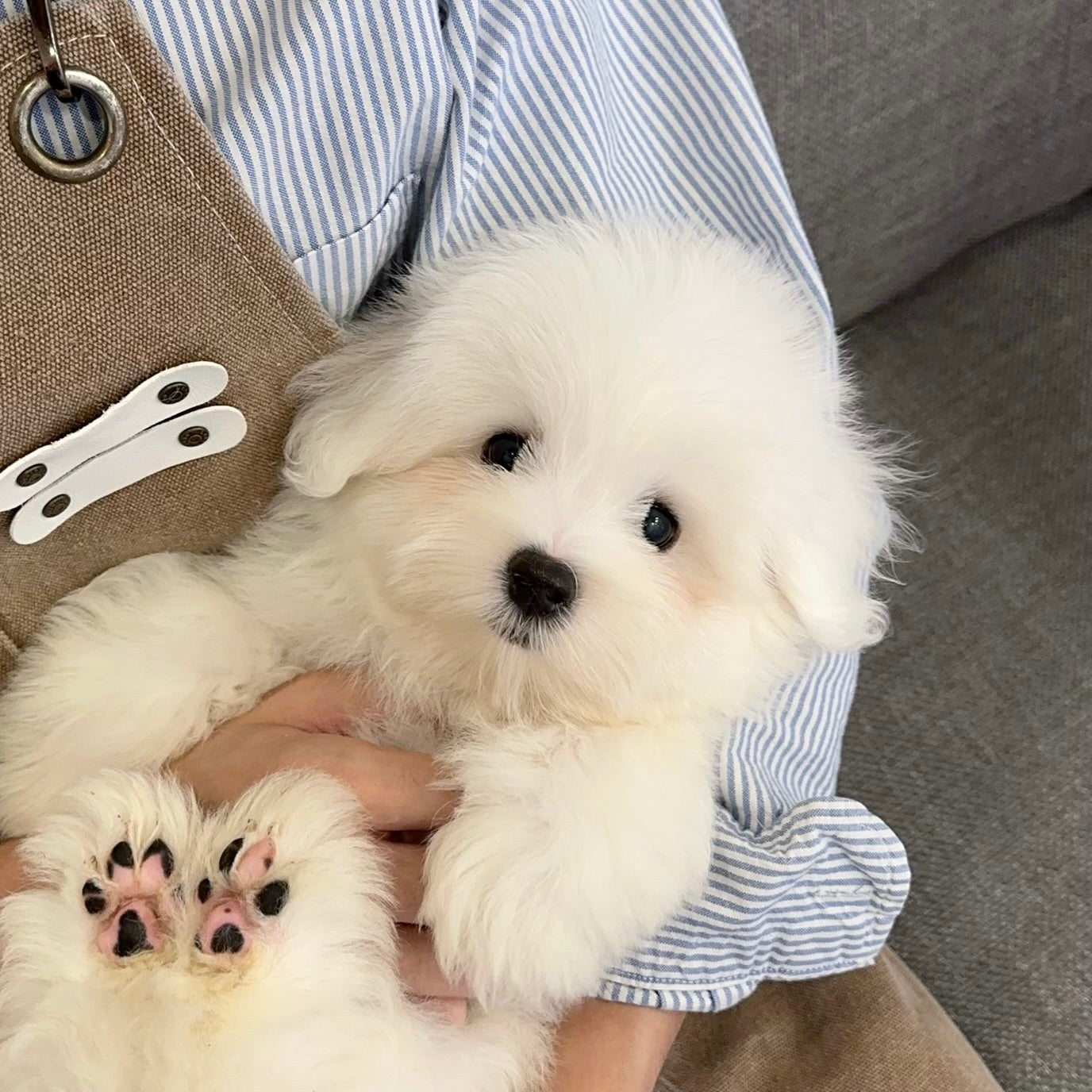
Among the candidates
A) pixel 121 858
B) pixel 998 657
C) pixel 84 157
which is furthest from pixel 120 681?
pixel 998 657

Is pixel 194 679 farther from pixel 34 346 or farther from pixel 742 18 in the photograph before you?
pixel 742 18

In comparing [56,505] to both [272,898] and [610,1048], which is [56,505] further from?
[610,1048]

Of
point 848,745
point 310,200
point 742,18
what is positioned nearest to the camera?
point 310,200

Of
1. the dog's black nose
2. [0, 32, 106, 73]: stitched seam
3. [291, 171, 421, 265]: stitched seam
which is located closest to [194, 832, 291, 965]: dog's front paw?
the dog's black nose

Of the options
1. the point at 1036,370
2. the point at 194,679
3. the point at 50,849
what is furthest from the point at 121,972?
the point at 1036,370

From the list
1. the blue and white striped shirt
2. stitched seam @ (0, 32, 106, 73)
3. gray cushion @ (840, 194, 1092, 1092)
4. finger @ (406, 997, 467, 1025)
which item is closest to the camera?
stitched seam @ (0, 32, 106, 73)

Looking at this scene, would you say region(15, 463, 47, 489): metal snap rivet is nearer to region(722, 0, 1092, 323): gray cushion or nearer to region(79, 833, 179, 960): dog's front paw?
region(79, 833, 179, 960): dog's front paw
